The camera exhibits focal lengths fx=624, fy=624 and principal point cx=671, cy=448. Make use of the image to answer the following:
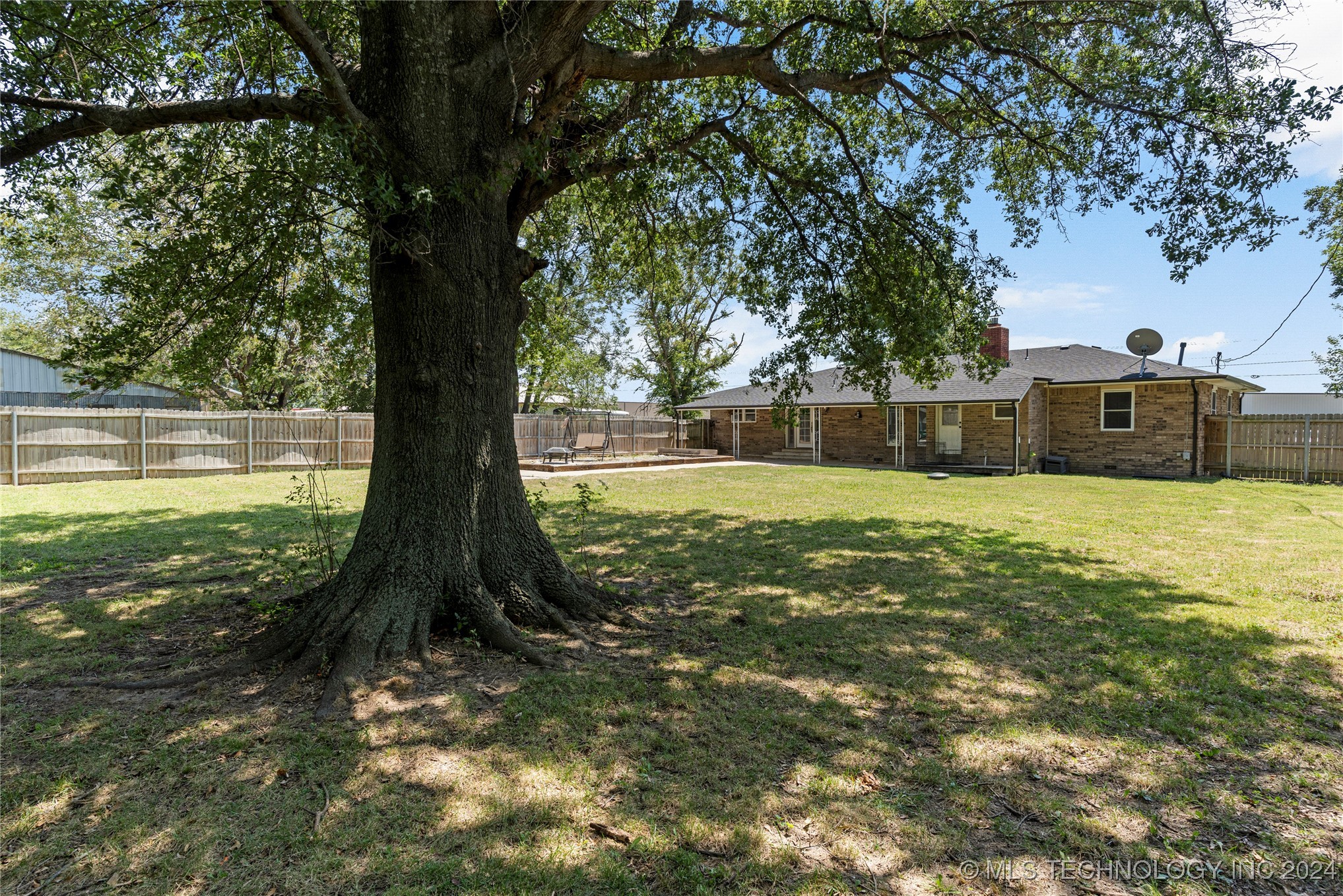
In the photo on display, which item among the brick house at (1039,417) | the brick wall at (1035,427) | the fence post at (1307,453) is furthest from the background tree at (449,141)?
the fence post at (1307,453)

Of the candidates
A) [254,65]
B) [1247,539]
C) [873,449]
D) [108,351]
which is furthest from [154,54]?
[873,449]

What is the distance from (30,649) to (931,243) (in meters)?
9.73

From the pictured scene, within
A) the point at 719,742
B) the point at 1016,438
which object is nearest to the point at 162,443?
the point at 719,742

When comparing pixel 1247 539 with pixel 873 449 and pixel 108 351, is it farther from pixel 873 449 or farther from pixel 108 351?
pixel 873 449

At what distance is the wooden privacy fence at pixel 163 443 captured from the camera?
1417 cm

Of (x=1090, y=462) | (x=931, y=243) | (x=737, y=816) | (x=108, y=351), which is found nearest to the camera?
(x=737, y=816)

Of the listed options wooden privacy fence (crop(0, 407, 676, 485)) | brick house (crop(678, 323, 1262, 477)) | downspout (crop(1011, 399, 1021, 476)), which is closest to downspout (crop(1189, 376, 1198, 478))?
brick house (crop(678, 323, 1262, 477))

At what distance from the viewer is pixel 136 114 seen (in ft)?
14.1

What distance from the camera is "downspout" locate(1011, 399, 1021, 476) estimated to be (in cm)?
1914

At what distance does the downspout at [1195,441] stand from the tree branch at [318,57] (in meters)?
22.2

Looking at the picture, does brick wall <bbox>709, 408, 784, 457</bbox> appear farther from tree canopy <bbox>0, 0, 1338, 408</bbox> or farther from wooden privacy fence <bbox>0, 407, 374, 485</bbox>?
tree canopy <bbox>0, 0, 1338, 408</bbox>

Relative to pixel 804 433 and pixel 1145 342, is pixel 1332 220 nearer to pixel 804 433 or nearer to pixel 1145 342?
pixel 1145 342

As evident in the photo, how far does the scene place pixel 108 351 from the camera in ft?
15.0

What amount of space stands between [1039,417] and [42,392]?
38199 millimetres
